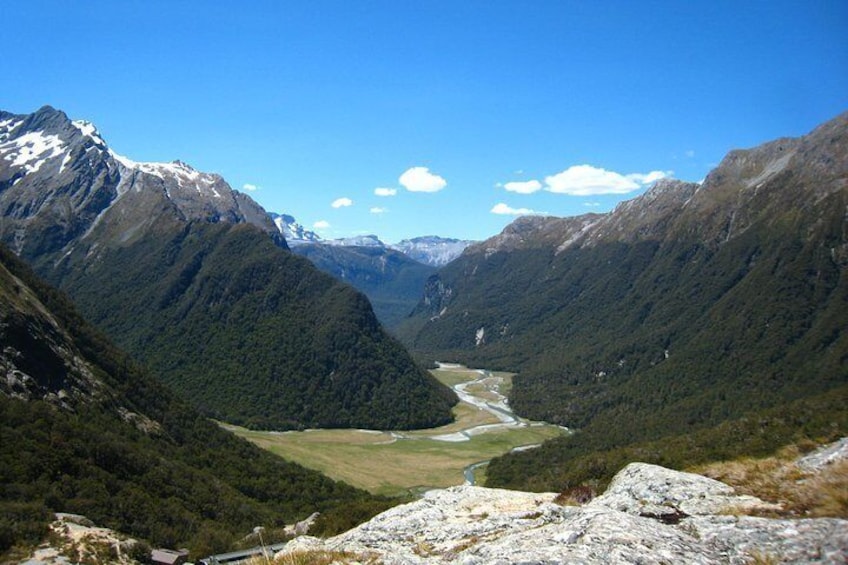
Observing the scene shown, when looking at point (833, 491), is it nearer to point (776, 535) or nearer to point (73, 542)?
point (776, 535)

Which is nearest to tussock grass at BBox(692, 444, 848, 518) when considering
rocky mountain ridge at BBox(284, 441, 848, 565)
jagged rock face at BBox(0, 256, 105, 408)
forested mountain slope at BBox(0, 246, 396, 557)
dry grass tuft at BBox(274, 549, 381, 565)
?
rocky mountain ridge at BBox(284, 441, 848, 565)

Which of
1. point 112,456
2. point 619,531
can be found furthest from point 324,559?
point 112,456

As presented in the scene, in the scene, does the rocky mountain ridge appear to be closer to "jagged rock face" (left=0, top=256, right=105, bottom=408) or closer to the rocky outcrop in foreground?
the rocky outcrop in foreground

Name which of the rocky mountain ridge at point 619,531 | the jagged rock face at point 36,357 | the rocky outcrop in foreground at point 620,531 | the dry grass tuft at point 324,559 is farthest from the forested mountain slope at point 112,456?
the dry grass tuft at point 324,559

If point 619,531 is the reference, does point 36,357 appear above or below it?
above

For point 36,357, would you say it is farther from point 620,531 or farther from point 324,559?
point 620,531

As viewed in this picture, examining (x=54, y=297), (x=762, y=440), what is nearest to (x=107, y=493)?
(x=54, y=297)
